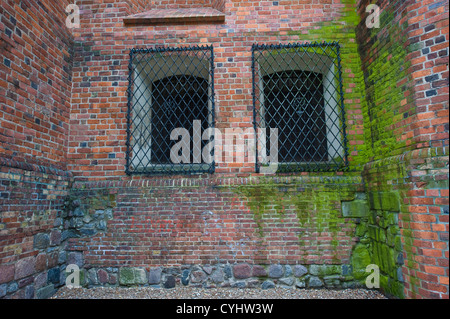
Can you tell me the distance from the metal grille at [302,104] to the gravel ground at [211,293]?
1.64 m

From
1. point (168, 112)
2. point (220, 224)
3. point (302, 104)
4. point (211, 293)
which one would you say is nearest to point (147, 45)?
point (168, 112)

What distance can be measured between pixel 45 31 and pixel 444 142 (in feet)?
16.5

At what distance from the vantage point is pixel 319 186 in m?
3.52

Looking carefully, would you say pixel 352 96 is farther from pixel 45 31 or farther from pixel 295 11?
pixel 45 31

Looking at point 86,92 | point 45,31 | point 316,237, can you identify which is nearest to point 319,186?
point 316,237

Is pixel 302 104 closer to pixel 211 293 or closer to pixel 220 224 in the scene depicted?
pixel 220 224

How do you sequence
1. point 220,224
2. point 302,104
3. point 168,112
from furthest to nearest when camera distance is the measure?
point 168,112 < point 302,104 < point 220,224

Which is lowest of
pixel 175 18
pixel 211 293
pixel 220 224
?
pixel 211 293

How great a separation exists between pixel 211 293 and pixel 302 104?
10.00 ft

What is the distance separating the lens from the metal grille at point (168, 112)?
12.4 feet

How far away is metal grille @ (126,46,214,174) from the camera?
12.4 feet

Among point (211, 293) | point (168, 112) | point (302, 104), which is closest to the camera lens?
point (211, 293)

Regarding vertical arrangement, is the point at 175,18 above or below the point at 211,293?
above

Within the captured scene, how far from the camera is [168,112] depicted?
4.06 metres
